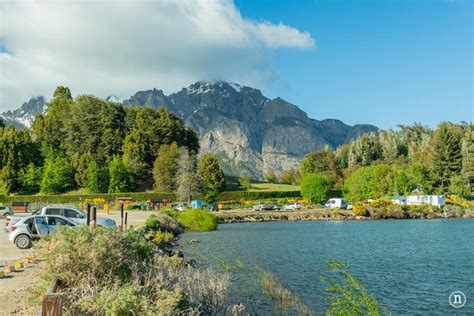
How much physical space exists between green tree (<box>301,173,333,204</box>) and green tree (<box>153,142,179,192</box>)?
1105 inches

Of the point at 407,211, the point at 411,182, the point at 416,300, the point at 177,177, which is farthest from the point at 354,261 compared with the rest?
the point at 411,182

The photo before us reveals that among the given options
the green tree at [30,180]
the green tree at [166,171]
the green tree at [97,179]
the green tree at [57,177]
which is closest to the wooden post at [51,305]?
the green tree at [166,171]

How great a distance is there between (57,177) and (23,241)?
76153 millimetres

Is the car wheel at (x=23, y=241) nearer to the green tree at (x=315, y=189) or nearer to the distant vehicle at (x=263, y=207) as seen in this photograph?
the distant vehicle at (x=263, y=207)

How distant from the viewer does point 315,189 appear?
4075 inches

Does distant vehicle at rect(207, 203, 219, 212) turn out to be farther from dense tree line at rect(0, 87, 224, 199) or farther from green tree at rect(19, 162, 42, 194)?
green tree at rect(19, 162, 42, 194)

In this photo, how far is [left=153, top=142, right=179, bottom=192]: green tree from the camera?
9919cm

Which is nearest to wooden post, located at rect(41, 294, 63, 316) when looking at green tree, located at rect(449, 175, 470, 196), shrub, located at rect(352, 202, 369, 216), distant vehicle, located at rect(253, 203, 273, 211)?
shrub, located at rect(352, 202, 369, 216)

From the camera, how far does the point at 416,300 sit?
19719 mm

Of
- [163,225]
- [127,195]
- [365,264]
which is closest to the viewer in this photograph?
[365,264]

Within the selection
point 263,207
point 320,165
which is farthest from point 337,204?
point 320,165

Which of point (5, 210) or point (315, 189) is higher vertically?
point (315, 189)

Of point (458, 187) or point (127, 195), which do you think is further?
point (458, 187)

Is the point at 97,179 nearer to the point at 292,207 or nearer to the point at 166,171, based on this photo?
the point at 166,171
